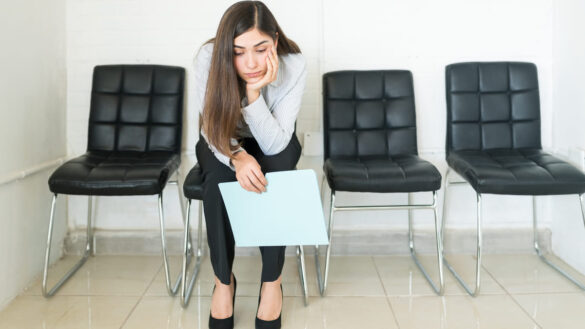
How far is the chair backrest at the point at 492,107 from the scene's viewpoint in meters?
2.53

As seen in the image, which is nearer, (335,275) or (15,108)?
(15,108)

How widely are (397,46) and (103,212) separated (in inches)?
65.7

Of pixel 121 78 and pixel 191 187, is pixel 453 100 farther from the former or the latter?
pixel 121 78

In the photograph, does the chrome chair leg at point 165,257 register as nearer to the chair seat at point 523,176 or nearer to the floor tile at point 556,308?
the chair seat at point 523,176

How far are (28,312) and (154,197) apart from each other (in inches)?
32.9

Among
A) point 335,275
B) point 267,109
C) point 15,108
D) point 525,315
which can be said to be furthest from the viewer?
point 335,275

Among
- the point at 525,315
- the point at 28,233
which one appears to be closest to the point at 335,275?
the point at 525,315

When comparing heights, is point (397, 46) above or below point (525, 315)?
above

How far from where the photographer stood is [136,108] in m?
2.54

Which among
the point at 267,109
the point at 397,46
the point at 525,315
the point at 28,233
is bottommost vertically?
the point at 525,315

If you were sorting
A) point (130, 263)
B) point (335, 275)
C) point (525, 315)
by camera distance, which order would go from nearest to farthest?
point (525, 315), point (335, 275), point (130, 263)

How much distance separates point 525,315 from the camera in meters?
2.03

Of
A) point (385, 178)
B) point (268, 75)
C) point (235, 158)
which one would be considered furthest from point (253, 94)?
point (385, 178)

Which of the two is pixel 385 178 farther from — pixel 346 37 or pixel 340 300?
pixel 346 37
